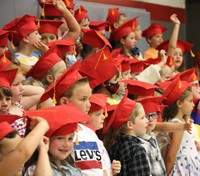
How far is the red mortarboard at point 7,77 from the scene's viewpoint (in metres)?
3.54

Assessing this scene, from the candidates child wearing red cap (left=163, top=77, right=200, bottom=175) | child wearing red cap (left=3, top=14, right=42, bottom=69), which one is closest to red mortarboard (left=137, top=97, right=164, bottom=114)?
child wearing red cap (left=163, top=77, right=200, bottom=175)

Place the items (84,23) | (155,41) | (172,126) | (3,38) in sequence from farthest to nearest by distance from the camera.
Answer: (155,41), (84,23), (3,38), (172,126)

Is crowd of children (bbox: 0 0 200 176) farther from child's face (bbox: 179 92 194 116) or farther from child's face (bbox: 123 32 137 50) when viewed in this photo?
child's face (bbox: 123 32 137 50)

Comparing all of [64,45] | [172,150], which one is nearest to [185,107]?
[172,150]

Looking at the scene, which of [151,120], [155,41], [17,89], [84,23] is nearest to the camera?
[17,89]

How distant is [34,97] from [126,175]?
0.83 m

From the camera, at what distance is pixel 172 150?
4492 millimetres

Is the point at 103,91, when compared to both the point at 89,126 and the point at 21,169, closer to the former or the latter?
the point at 89,126

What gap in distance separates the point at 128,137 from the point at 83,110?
63 cm

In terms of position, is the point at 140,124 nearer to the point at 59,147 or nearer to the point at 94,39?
the point at 59,147

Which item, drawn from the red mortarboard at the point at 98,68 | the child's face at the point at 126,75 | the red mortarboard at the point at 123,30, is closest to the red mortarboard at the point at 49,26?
the child's face at the point at 126,75

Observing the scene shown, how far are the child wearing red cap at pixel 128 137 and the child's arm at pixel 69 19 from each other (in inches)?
59.4

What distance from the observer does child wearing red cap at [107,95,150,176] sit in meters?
3.78

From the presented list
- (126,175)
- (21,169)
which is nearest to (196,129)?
(126,175)
